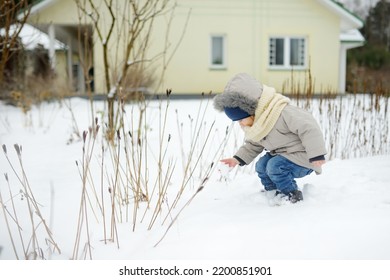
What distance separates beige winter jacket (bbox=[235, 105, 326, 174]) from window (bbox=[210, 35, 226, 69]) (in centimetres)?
960

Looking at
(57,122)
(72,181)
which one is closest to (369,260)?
(72,181)

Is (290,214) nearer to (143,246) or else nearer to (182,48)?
(143,246)

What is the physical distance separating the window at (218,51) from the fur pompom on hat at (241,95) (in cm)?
A: 963

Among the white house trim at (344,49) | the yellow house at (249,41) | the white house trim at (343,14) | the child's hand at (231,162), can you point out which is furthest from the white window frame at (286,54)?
the child's hand at (231,162)

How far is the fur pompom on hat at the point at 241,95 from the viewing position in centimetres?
198

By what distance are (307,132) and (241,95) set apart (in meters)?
0.41

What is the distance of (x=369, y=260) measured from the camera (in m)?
1.34

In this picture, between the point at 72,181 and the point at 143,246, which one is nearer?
the point at 143,246

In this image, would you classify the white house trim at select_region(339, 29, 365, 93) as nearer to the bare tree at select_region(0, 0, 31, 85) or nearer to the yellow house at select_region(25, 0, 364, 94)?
the yellow house at select_region(25, 0, 364, 94)

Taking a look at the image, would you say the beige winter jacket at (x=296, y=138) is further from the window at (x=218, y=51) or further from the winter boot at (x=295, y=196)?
the window at (x=218, y=51)

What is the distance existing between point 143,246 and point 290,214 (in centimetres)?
77

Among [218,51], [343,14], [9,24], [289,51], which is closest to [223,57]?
[218,51]

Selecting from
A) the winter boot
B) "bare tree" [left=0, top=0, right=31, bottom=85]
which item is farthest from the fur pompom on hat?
"bare tree" [left=0, top=0, right=31, bottom=85]

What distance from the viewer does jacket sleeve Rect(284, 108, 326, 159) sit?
1915 mm
